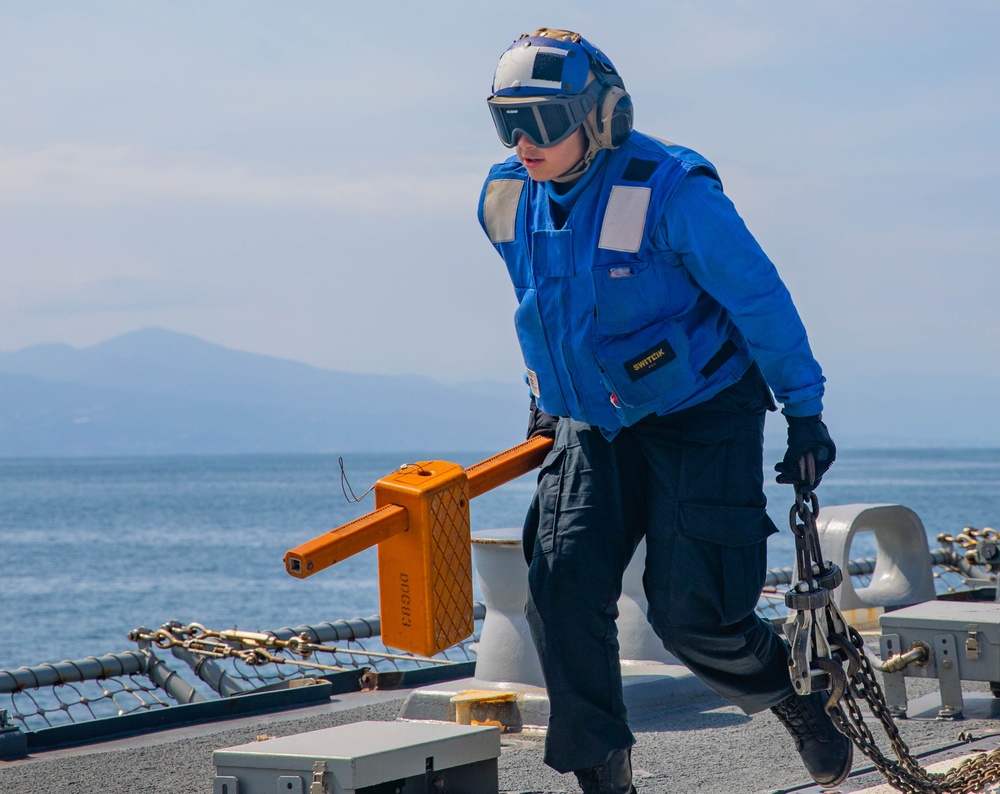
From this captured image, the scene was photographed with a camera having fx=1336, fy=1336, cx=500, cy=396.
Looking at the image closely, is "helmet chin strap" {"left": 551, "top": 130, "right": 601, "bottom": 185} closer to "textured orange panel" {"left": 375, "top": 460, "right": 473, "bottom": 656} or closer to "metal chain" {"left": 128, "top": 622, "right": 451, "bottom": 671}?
"textured orange panel" {"left": 375, "top": 460, "right": 473, "bottom": 656}

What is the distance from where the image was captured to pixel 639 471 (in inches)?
137

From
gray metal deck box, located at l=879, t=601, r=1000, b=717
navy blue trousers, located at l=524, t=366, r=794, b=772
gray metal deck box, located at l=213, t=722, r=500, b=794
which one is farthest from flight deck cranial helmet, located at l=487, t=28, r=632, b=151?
gray metal deck box, located at l=879, t=601, r=1000, b=717

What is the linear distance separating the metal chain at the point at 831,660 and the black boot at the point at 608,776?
0.48m

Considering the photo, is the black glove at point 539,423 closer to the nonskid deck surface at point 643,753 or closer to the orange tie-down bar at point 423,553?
the orange tie-down bar at point 423,553

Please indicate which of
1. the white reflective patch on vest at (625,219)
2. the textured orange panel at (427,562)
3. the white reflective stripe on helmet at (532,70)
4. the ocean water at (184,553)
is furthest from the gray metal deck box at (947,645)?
the white reflective stripe on helmet at (532,70)

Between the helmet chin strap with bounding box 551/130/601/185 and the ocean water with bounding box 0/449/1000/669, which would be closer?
the helmet chin strap with bounding box 551/130/601/185

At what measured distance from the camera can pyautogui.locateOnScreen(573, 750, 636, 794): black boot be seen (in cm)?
334

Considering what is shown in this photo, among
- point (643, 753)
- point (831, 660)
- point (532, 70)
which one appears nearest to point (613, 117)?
point (532, 70)

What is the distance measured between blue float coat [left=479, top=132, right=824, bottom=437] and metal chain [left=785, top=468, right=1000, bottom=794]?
36 centimetres

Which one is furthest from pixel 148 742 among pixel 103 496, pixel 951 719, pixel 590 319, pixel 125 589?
pixel 103 496

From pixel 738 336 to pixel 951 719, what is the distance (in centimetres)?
223

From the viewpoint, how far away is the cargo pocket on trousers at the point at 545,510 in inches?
135

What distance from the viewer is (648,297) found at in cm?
326

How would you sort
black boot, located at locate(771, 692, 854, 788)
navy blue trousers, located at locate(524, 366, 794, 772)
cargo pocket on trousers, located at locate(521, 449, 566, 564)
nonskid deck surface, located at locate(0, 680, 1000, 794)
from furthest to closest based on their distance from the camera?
nonskid deck surface, located at locate(0, 680, 1000, 794) < black boot, located at locate(771, 692, 854, 788) < cargo pocket on trousers, located at locate(521, 449, 566, 564) < navy blue trousers, located at locate(524, 366, 794, 772)
